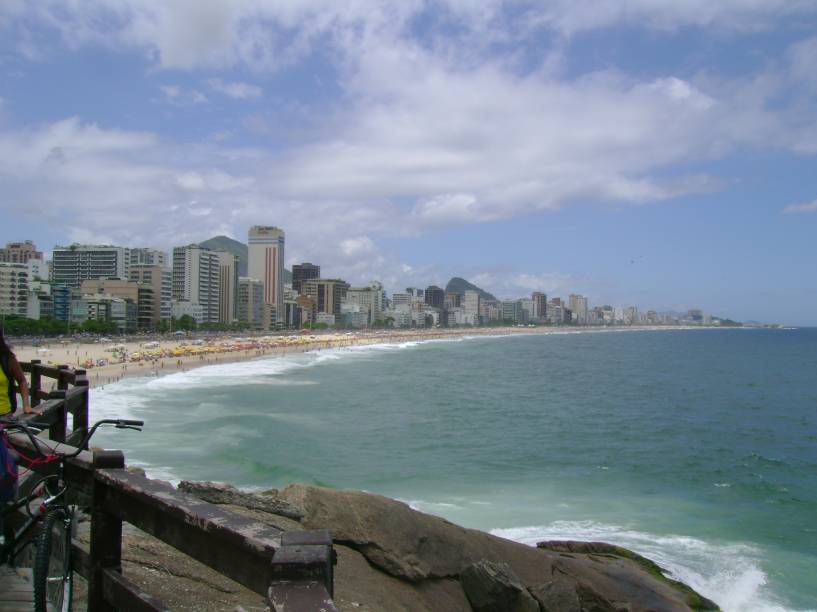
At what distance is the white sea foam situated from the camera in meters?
10.9

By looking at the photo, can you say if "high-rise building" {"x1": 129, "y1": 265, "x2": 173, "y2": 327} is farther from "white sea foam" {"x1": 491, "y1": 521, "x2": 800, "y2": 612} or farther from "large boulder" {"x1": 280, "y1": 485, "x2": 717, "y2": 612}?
"large boulder" {"x1": 280, "y1": 485, "x2": 717, "y2": 612}

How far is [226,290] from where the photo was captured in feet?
526

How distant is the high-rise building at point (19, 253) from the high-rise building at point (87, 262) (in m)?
4.92

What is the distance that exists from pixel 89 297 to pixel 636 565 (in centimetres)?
11450

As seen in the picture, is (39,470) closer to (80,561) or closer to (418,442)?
(80,561)

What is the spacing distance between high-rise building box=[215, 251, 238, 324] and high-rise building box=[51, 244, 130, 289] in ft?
69.4

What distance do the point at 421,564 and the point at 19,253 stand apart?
162998 mm

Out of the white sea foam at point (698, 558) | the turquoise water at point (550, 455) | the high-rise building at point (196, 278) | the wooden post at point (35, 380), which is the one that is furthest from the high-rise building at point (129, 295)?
the wooden post at point (35, 380)

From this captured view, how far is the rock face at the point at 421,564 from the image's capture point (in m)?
7.03

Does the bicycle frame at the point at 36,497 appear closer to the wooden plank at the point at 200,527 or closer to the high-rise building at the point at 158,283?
the wooden plank at the point at 200,527

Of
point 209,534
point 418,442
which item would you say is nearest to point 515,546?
point 209,534

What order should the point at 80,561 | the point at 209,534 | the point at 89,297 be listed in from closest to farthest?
the point at 209,534, the point at 80,561, the point at 89,297

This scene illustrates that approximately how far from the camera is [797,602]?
437 inches

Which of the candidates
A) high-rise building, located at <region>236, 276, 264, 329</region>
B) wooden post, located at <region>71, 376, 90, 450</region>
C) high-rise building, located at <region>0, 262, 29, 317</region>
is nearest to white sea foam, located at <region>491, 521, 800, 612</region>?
wooden post, located at <region>71, 376, 90, 450</region>
